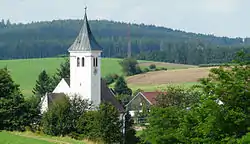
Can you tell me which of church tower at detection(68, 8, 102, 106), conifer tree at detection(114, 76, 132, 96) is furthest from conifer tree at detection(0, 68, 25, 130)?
conifer tree at detection(114, 76, 132, 96)

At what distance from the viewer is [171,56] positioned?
186 meters

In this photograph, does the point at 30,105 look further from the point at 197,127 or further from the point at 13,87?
the point at 197,127

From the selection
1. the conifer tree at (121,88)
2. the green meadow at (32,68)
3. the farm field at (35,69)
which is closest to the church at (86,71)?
the conifer tree at (121,88)

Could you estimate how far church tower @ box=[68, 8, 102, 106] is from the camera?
2301 inches

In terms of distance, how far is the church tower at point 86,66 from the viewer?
5844cm

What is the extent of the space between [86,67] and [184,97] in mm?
9162

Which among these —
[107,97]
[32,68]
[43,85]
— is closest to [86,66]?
[107,97]

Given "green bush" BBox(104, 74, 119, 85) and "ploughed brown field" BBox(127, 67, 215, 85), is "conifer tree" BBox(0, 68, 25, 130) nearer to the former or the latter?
"ploughed brown field" BBox(127, 67, 215, 85)

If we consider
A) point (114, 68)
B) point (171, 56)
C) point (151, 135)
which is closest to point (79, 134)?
point (151, 135)

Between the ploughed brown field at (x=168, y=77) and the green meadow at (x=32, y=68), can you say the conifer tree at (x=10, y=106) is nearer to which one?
the ploughed brown field at (x=168, y=77)

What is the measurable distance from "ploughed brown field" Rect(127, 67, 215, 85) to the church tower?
45828mm

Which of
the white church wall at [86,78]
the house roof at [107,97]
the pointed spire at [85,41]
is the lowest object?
the house roof at [107,97]

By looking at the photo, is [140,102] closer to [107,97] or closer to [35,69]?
[107,97]

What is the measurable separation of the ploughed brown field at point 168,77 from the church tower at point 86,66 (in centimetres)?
4583
